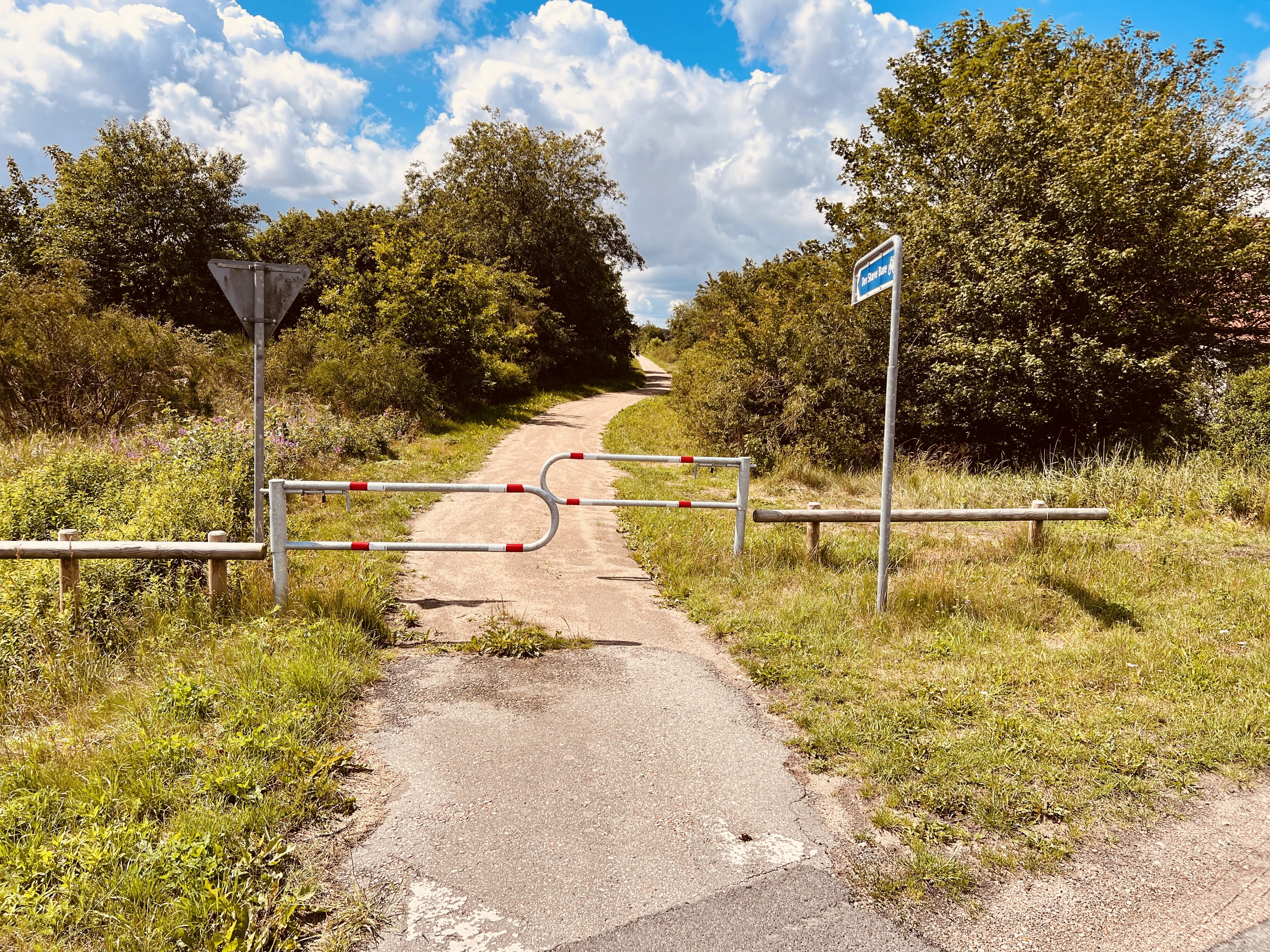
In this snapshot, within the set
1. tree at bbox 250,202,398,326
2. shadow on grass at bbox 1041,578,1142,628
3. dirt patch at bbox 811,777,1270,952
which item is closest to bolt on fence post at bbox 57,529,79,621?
dirt patch at bbox 811,777,1270,952

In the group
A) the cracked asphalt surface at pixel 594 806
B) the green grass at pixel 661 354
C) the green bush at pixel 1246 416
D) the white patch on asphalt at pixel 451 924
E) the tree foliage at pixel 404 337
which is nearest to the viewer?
the white patch on asphalt at pixel 451 924

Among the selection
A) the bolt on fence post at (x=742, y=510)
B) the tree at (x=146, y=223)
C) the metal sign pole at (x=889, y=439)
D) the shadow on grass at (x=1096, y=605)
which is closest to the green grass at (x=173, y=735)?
the bolt on fence post at (x=742, y=510)

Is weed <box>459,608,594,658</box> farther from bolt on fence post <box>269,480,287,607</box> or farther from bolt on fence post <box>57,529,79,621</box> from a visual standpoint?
bolt on fence post <box>57,529,79,621</box>

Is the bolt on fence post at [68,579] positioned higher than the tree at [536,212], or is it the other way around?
the tree at [536,212]

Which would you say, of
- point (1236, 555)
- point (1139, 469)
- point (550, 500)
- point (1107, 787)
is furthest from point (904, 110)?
point (1107, 787)

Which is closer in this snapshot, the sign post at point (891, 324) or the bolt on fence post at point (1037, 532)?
the sign post at point (891, 324)

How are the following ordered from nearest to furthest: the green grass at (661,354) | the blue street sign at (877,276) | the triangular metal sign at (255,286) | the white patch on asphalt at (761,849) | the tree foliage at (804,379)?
1. the white patch on asphalt at (761,849)
2. the blue street sign at (877,276)
3. the triangular metal sign at (255,286)
4. the tree foliage at (804,379)
5. the green grass at (661,354)

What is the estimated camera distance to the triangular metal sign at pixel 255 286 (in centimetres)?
557

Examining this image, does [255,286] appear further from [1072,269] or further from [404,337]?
[404,337]

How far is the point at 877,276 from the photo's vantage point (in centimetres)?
548

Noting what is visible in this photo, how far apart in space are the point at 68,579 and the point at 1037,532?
8.75 metres

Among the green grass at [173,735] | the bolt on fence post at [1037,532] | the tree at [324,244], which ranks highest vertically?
the tree at [324,244]

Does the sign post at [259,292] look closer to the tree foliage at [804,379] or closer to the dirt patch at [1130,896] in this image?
the dirt patch at [1130,896]

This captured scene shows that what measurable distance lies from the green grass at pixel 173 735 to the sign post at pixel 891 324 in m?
3.97
